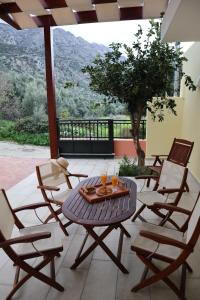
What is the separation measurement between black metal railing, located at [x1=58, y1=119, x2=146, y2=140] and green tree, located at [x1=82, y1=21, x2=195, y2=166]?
2151 millimetres

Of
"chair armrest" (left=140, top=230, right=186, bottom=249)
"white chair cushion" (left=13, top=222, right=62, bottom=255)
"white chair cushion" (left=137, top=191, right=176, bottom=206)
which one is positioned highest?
"chair armrest" (left=140, top=230, right=186, bottom=249)

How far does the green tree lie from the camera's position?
4055mm

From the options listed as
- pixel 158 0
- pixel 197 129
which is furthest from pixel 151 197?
pixel 158 0

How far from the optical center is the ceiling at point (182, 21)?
8.05 feet

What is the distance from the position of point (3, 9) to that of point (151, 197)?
4.44 metres

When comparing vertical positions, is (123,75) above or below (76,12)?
below

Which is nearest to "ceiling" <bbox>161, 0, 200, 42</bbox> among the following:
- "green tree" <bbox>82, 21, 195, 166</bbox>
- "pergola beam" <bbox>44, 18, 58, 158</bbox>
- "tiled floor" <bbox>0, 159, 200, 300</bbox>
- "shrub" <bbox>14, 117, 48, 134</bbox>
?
"green tree" <bbox>82, 21, 195, 166</bbox>

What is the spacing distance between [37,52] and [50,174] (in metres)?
10.3

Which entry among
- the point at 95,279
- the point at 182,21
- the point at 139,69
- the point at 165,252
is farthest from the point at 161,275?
the point at 139,69

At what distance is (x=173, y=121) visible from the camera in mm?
6066

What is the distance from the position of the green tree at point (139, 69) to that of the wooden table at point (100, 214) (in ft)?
7.46

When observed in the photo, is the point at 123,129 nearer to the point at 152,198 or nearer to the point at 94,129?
the point at 94,129

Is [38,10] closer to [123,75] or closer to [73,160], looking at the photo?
[123,75]

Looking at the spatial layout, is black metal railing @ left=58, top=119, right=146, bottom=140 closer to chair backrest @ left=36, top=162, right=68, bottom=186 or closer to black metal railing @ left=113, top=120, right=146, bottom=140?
black metal railing @ left=113, top=120, right=146, bottom=140
